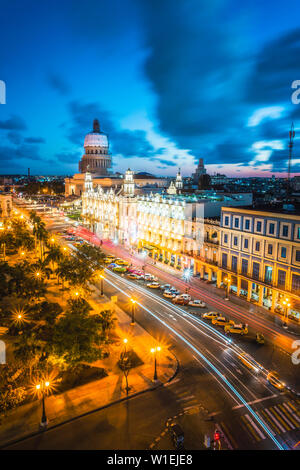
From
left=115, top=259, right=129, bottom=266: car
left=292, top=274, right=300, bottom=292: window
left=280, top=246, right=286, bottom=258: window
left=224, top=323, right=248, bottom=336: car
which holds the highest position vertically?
left=280, top=246, right=286, bottom=258: window

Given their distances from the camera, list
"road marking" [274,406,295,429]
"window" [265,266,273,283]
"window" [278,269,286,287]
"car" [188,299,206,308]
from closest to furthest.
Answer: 1. "road marking" [274,406,295,429]
2. "window" [278,269,286,287]
3. "window" [265,266,273,283]
4. "car" [188,299,206,308]

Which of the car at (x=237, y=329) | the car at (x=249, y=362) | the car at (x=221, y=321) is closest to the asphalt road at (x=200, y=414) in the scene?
the car at (x=249, y=362)

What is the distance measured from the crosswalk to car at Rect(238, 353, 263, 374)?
14.7 feet

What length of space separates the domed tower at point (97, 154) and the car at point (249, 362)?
163419 mm

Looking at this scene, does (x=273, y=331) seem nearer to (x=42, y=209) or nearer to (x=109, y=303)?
(x=109, y=303)

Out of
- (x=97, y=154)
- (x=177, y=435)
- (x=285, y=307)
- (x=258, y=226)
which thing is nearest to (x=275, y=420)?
(x=177, y=435)

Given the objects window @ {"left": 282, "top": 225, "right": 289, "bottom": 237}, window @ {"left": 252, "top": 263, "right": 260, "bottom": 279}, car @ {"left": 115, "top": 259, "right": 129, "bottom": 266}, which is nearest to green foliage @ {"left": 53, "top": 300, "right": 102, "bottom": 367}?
window @ {"left": 252, "top": 263, "right": 260, "bottom": 279}

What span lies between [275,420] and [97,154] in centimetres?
17748

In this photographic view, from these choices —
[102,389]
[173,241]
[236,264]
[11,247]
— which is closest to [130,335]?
[102,389]

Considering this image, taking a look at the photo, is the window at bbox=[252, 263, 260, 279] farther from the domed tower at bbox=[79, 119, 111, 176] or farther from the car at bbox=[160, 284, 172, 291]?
the domed tower at bbox=[79, 119, 111, 176]

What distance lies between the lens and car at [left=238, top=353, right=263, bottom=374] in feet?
94.4

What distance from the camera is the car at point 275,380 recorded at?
2625 cm

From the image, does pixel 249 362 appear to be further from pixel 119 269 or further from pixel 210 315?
pixel 119 269
